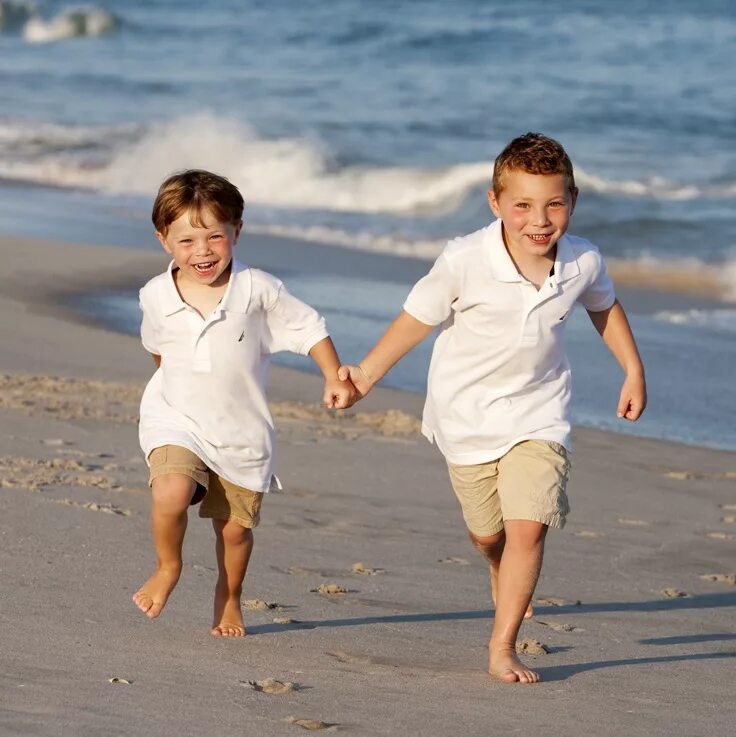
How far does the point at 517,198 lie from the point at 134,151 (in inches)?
622

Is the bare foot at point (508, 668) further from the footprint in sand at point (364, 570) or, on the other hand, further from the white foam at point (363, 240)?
the white foam at point (363, 240)

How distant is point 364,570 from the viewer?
208 inches

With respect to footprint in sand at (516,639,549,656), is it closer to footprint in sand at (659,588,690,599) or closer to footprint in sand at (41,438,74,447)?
footprint in sand at (659,588,690,599)

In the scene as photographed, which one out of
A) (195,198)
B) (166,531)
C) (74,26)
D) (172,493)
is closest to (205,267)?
(195,198)

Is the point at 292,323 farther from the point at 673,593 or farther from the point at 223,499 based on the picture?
the point at 673,593

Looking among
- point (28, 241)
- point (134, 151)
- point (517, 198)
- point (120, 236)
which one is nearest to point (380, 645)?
point (517, 198)

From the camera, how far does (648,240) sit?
1490 centimetres

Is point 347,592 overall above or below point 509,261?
below

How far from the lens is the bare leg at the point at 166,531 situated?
414 centimetres

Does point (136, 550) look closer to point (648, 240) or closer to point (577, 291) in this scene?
point (577, 291)

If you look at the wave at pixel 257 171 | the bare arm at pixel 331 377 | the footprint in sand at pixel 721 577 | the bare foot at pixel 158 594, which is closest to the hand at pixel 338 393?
the bare arm at pixel 331 377

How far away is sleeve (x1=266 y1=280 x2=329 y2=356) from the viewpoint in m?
4.33

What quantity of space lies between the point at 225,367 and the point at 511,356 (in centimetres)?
80

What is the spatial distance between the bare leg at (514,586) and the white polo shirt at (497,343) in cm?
25
